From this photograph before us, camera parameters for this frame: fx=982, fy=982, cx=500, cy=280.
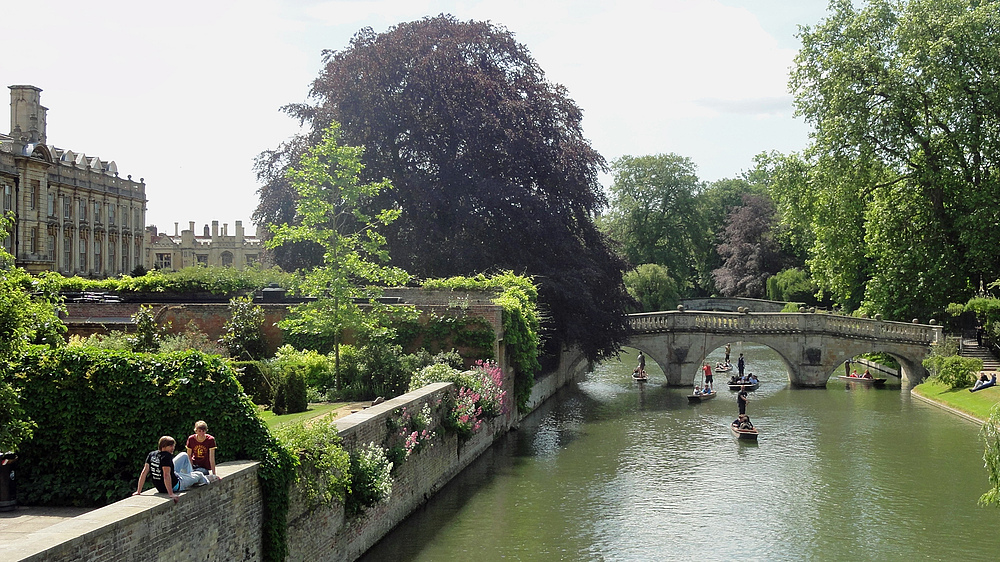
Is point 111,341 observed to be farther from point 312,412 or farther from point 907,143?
point 907,143

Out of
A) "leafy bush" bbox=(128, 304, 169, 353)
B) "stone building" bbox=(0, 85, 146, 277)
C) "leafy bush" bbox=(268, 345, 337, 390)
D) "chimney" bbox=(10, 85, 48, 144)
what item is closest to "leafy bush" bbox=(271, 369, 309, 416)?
"leafy bush" bbox=(268, 345, 337, 390)

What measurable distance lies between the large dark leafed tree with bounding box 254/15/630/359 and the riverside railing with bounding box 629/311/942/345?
334 centimetres

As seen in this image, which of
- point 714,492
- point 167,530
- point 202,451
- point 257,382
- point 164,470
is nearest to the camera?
point 167,530

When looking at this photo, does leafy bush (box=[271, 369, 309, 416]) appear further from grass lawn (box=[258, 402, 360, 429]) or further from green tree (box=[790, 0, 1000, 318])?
green tree (box=[790, 0, 1000, 318])

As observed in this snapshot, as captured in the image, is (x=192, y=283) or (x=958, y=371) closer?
(x=192, y=283)

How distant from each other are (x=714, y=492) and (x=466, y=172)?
17.8 meters

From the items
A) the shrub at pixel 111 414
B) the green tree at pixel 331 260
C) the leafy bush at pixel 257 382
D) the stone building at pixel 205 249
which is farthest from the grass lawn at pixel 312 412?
the stone building at pixel 205 249

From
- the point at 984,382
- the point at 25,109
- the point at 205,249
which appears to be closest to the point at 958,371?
the point at 984,382

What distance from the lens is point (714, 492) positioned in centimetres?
2006

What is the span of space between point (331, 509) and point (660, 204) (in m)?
71.5

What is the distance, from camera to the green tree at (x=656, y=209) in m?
82.0

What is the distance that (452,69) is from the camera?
1378 inches

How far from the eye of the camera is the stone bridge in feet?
126

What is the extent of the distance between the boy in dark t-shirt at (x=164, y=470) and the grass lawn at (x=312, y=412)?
22.2 feet
